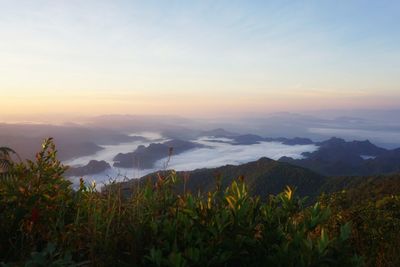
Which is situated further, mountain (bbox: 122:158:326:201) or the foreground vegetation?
mountain (bbox: 122:158:326:201)

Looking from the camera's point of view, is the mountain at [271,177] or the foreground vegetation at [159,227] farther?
the mountain at [271,177]

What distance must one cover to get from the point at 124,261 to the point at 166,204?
24.8 inches

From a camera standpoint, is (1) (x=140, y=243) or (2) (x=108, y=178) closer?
(1) (x=140, y=243)

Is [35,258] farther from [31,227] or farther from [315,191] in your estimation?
[315,191]

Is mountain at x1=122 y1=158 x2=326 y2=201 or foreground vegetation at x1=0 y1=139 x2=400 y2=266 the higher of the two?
foreground vegetation at x1=0 y1=139 x2=400 y2=266

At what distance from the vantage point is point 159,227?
11.1 ft

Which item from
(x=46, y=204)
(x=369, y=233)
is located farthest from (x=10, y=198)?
(x=369, y=233)

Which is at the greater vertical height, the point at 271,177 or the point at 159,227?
the point at 159,227

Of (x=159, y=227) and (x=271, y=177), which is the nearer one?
(x=159, y=227)

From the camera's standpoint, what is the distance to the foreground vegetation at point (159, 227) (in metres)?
2.99

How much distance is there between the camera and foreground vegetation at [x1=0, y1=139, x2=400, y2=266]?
299cm

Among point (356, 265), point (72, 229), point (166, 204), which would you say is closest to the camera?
point (356, 265)

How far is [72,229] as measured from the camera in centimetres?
345

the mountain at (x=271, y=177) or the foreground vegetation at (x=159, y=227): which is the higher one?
the foreground vegetation at (x=159, y=227)
